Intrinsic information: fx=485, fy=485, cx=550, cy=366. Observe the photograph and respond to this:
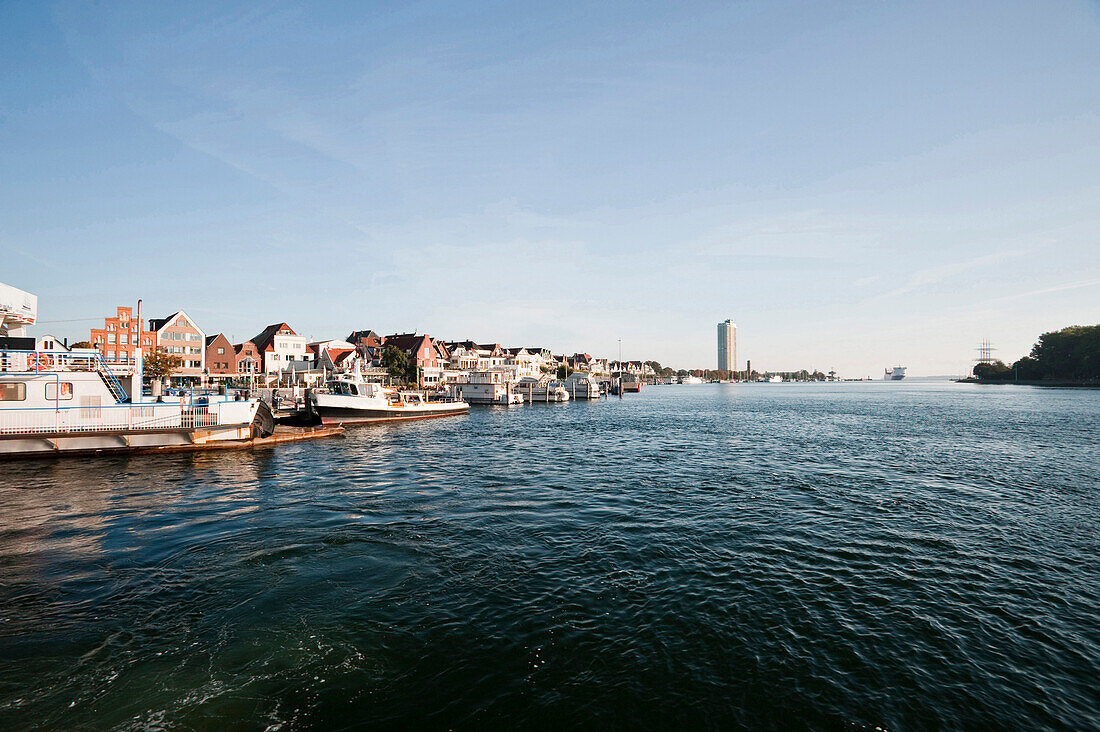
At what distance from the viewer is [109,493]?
2038cm

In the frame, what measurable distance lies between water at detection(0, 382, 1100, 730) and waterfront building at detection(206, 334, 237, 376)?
78273 mm

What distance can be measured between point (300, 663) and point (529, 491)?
14464mm

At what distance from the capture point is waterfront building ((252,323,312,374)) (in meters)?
99.6

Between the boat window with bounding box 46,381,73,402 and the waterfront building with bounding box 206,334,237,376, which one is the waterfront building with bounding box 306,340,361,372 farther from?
the boat window with bounding box 46,381,73,402

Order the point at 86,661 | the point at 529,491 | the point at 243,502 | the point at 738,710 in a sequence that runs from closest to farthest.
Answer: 1. the point at 738,710
2. the point at 86,661
3. the point at 243,502
4. the point at 529,491

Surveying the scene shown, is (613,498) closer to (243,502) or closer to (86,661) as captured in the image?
(243,502)

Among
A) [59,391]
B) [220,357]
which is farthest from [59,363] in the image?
[220,357]

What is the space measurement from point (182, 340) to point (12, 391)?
68.6m

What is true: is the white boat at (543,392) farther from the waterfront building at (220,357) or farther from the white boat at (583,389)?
the waterfront building at (220,357)

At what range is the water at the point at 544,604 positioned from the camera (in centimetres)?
757

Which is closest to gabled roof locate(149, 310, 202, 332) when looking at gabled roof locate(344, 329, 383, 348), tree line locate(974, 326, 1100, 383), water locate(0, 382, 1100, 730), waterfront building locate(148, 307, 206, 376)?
waterfront building locate(148, 307, 206, 376)

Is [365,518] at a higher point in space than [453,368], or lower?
lower

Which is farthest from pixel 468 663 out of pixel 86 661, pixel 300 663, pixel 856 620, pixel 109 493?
pixel 109 493

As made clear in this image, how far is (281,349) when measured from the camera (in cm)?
10156
